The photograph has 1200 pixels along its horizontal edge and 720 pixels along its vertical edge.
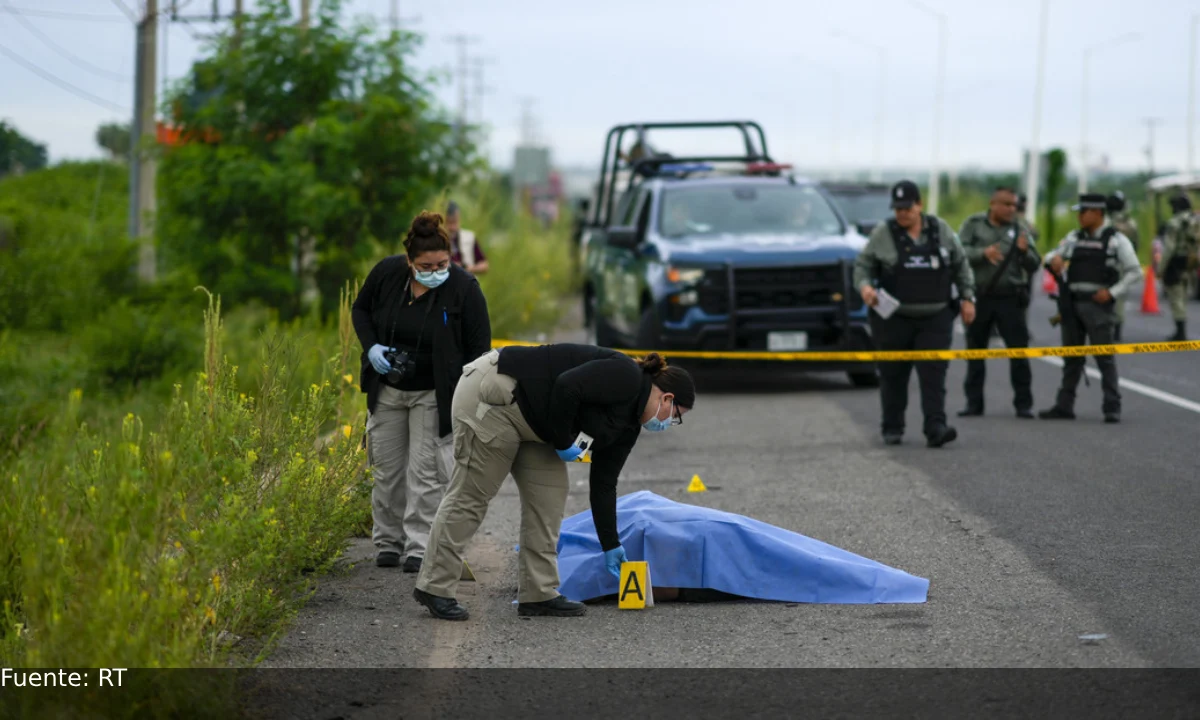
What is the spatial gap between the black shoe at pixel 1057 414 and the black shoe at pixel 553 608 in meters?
7.73

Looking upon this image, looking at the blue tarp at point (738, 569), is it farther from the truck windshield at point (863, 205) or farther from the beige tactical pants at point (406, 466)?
the truck windshield at point (863, 205)

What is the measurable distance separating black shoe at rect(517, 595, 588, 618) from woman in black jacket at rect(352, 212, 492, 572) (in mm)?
980

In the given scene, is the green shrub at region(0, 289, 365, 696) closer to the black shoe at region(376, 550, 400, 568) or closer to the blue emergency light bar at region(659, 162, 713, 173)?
the black shoe at region(376, 550, 400, 568)

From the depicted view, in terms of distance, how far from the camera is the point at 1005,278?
A: 1402 cm

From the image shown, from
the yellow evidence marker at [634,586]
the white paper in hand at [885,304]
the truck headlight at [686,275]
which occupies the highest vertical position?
the truck headlight at [686,275]

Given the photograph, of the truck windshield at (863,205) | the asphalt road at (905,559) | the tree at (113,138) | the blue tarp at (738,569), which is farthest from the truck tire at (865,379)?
the tree at (113,138)

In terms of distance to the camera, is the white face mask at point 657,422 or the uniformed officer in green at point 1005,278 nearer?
the white face mask at point 657,422

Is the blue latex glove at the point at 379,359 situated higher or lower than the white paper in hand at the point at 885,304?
lower

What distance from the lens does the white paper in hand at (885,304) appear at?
1212cm

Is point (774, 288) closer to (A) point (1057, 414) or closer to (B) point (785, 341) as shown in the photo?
(B) point (785, 341)

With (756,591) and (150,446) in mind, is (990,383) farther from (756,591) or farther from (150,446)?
(150,446)

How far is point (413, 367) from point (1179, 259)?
1584cm

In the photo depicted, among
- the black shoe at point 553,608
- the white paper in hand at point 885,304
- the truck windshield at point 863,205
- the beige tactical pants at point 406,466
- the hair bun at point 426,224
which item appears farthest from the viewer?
the truck windshield at point 863,205

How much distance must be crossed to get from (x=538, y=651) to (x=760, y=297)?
31.7 ft
